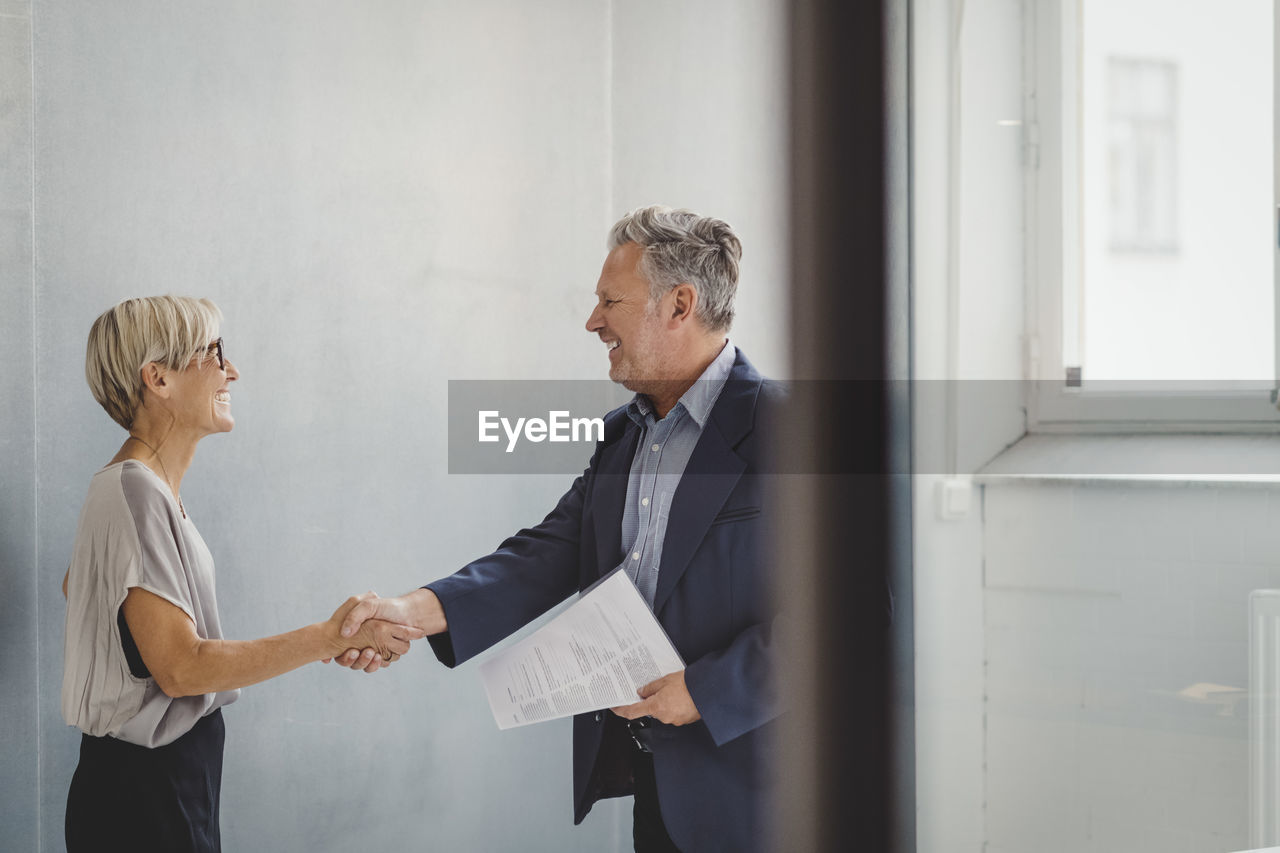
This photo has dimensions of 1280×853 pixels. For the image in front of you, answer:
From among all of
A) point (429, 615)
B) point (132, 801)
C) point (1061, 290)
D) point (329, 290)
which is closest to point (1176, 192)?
point (1061, 290)

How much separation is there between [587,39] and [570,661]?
1.57m

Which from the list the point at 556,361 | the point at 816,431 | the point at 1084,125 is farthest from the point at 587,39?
the point at 816,431

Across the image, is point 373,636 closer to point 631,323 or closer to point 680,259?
point 631,323

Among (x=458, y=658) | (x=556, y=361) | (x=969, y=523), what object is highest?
(x=556, y=361)

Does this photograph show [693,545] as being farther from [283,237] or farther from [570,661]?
[283,237]

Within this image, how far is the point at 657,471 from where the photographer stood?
3.70ft

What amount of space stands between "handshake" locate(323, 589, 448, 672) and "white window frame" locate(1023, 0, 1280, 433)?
0.91 meters

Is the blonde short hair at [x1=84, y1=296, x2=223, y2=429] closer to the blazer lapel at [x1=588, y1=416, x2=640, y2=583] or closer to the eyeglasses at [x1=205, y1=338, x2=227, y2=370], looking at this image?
the eyeglasses at [x1=205, y1=338, x2=227, y2=370]

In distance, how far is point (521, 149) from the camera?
206 cm

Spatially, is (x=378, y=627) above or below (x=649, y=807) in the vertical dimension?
above

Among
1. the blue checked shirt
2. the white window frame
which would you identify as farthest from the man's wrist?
the white window frame

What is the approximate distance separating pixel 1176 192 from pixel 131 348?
3.88 ft

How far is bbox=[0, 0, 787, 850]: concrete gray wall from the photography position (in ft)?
4.70

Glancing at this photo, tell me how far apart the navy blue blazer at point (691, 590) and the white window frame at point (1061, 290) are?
0.19 meters
